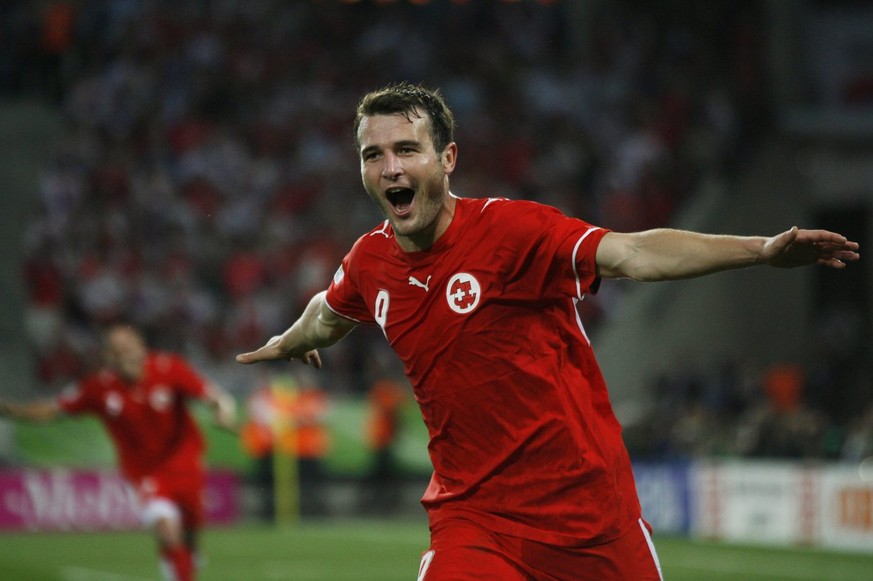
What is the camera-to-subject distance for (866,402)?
1923cm

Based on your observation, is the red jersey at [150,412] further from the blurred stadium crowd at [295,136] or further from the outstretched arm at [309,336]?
the blurred stadium crowd at [295,136]

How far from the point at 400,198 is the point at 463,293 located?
15.1 inches

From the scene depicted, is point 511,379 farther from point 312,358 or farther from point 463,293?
point 312,358

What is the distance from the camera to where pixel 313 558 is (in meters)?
16.5

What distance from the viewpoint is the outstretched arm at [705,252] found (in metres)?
4.27

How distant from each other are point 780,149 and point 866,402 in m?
5.56

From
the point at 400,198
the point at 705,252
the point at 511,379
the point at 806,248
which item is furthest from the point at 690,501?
the point at 806,248

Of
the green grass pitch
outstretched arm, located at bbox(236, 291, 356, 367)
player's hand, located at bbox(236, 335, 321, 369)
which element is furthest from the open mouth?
the green grass pitch

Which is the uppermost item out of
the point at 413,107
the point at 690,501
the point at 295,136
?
the point at 295,136

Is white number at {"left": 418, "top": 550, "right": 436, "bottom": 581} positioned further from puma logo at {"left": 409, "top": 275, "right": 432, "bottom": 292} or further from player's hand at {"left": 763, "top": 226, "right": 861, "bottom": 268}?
player's hand at {"left": 763, "top": 226, "right": 861, "bottom": 268}

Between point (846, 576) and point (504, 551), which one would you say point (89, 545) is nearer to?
point (846, 576)

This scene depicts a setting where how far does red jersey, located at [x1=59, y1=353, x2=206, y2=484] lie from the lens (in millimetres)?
11297

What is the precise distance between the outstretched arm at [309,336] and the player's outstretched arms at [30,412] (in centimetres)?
526

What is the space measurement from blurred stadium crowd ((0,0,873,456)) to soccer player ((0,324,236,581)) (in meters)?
9.12
